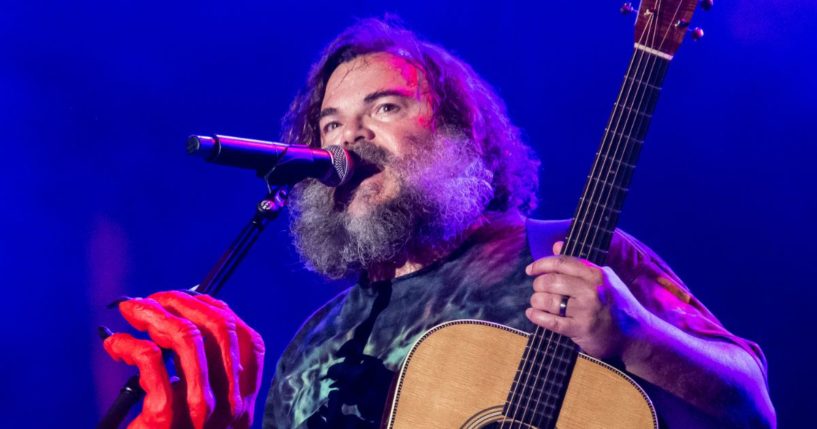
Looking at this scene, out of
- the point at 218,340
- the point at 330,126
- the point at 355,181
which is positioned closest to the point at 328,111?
the point at 330,126

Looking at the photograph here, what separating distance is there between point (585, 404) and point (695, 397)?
1.10ft

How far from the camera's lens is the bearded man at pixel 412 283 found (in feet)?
6.67

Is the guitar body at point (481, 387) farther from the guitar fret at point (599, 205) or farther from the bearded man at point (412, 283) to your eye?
the guitar fret at point (599, 205)

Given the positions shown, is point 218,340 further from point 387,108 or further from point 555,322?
point 387,108

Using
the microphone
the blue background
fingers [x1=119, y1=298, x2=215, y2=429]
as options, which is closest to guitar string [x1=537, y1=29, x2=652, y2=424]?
the microphone

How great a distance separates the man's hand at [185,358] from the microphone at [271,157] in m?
0.41

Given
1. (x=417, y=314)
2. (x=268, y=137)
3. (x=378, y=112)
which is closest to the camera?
(x=417, y=314)

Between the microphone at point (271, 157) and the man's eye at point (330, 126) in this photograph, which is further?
the man's eye at point (330, 126)

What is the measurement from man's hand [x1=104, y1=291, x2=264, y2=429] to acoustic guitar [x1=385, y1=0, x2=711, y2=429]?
546mm

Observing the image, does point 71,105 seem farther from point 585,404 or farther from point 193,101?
point 585,404

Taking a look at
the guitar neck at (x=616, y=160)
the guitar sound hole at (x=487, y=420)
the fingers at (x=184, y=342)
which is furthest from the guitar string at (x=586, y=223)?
the fingers at (x=184, y=342)

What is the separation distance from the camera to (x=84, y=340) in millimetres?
4129

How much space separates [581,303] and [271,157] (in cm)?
92

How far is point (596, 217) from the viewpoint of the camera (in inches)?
80.4
